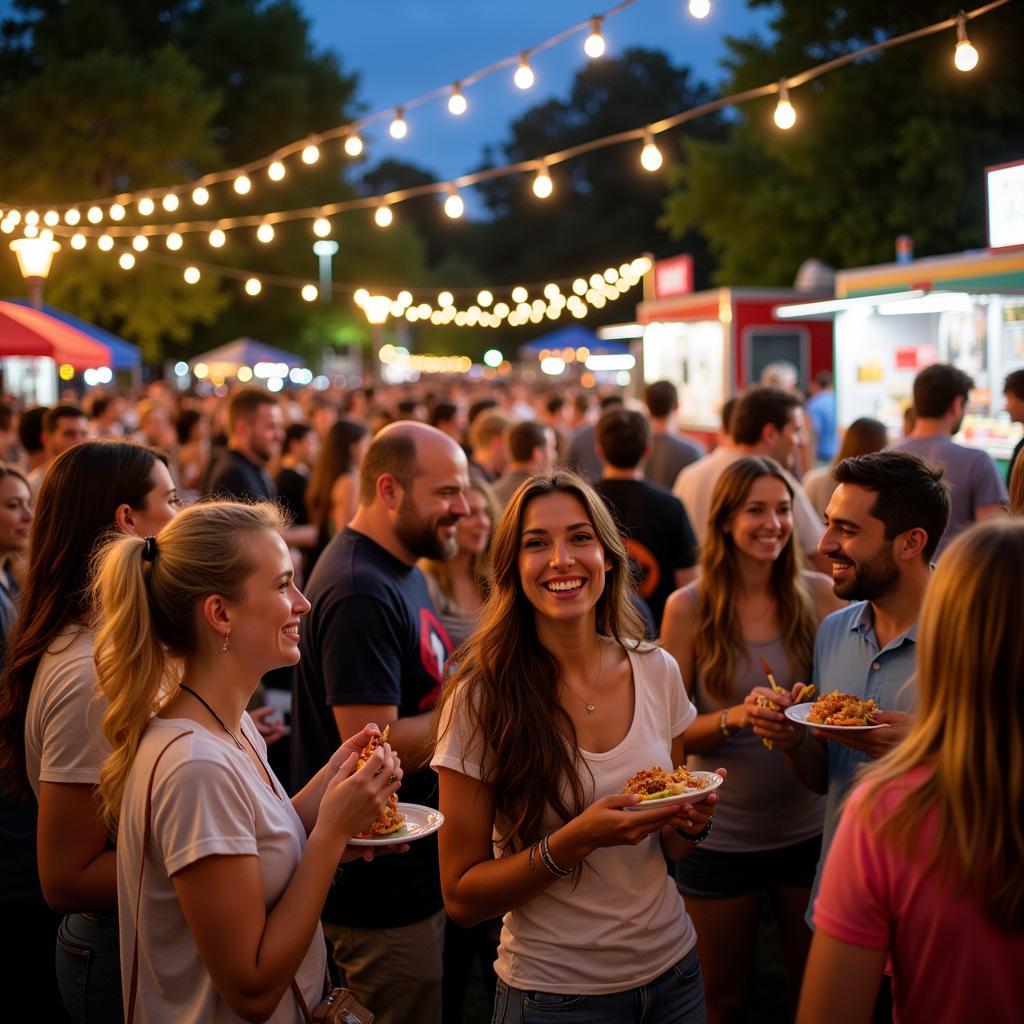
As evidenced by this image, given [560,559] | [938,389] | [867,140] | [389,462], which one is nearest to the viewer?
[560,559]

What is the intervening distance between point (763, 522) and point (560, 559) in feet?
4.18

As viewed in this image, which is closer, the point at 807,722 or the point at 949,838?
the point at 949,838

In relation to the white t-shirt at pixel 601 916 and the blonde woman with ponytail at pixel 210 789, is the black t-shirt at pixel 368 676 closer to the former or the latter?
the white t-shirt at pixel 601 916

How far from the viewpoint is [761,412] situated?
20.0 feet

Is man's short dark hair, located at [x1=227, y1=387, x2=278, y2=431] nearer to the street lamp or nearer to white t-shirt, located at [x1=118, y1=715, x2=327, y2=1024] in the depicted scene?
the street lamp

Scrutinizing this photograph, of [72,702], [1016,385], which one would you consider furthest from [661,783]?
[1016,385]

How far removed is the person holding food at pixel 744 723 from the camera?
3.55 m

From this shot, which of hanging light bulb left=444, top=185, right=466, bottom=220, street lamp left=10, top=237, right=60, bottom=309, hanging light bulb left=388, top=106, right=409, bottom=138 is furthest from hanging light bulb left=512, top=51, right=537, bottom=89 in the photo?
street lamp left=10, top=237, right=60, bottom=309

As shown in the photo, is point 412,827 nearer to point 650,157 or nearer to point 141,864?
point 141,864

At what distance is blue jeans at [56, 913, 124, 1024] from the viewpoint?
255cm

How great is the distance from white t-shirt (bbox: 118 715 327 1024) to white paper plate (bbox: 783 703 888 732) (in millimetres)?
1245

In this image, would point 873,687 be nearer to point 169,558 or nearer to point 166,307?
point 169,558

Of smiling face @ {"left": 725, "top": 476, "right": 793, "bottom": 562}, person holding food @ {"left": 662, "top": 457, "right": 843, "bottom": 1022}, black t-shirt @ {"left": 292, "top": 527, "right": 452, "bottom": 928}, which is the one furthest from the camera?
smiling face @ {"left": 725, "top": 476, "right": 793, "bottom": 562}

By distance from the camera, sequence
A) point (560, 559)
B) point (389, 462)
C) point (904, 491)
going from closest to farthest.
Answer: point (560, 559), point (904, 491), point (389, 462)
